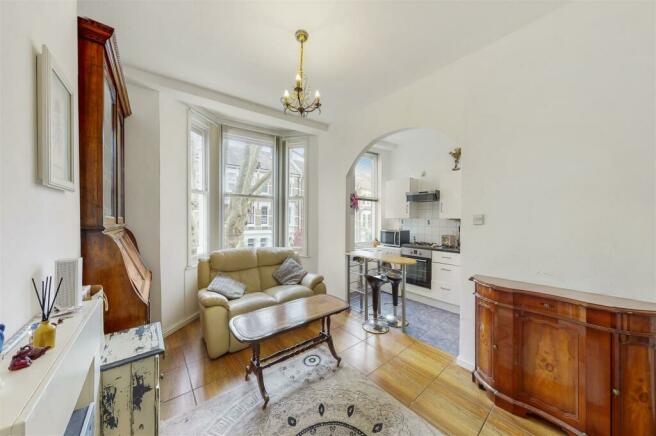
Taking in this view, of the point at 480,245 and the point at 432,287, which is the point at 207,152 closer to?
the point at 480,245

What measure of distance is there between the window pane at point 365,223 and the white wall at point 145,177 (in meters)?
3.44

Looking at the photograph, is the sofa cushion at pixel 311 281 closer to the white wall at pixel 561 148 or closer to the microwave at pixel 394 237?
the white wall at pixel 561 148

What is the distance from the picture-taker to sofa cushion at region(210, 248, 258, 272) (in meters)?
3.27

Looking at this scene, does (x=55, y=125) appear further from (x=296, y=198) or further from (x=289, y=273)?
(x=296, y=198)

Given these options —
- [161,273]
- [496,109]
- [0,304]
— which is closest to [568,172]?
[496,109]

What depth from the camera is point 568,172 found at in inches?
72.2

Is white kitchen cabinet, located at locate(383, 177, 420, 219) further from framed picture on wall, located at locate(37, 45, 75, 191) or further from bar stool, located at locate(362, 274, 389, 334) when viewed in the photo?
framed picture on wall, located at locate(37, 45, 75, 191)

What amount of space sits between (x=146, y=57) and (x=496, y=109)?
3.38 meters

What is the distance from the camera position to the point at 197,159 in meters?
3.56

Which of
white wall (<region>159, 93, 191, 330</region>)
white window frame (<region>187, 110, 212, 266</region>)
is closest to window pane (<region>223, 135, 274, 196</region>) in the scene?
white window frame (<region>187, 110, 212, 266</region>)

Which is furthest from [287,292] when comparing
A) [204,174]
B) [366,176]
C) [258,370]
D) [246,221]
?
[366,176]

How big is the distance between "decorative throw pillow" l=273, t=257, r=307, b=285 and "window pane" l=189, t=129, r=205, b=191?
169 centimetres

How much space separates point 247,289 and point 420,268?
2.85 m

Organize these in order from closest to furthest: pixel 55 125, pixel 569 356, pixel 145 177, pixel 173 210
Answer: pixel 55 125 < pixel 569 356 < pixel 145 177 < pixel 173 210
